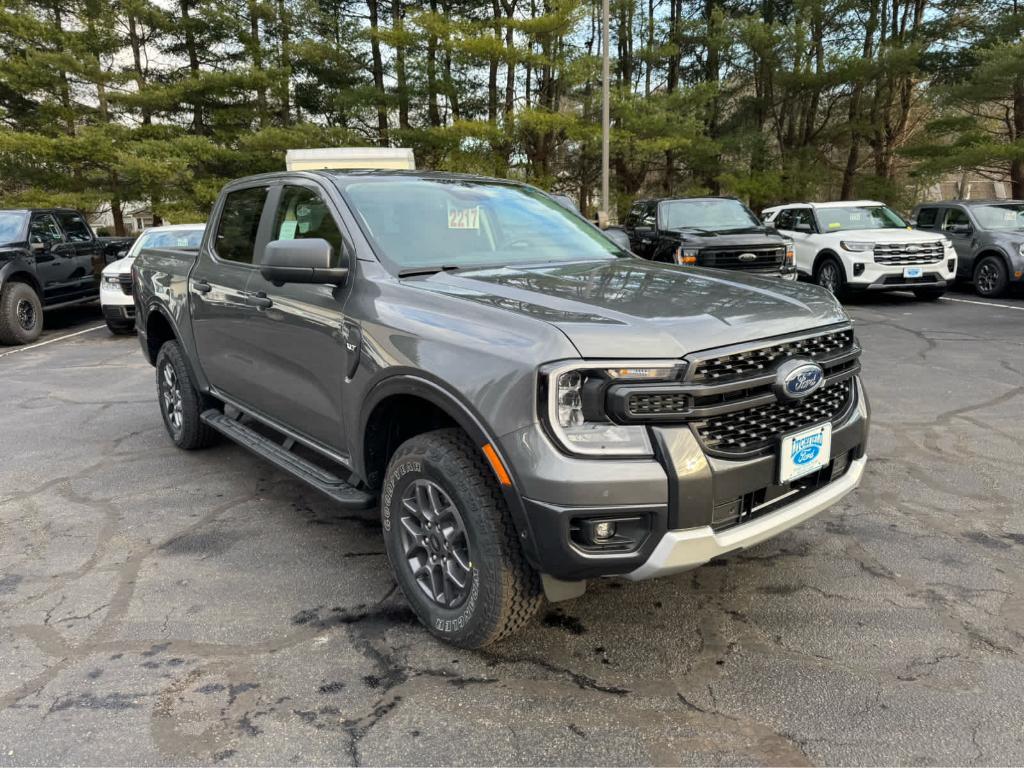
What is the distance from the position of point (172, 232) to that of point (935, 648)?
10.6 metres

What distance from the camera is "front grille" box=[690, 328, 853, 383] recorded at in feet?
7.83

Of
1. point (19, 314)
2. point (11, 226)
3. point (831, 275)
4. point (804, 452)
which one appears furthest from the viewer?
point (831, 275)

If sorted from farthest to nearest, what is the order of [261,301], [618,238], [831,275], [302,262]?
[831,275] → [618,238] → [261,301] → [302,262]

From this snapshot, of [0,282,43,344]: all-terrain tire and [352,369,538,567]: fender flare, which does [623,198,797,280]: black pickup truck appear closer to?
[352,369,538,567]: fender flare

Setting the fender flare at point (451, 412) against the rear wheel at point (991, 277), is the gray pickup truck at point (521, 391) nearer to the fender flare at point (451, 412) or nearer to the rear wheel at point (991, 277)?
the fender flare at point (451, 412)

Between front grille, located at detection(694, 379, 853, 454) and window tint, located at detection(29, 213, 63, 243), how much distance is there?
11363mm

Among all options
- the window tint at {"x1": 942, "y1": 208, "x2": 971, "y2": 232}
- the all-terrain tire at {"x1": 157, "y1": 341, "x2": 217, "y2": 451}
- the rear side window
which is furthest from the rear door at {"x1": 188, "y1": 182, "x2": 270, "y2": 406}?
the rear side window

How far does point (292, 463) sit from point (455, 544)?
1.34m

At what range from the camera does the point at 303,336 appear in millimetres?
3473

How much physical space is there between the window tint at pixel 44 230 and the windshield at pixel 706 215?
9.31m

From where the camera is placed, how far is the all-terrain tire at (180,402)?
497 centimetres

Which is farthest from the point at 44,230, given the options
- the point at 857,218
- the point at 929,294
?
the point at 929,294

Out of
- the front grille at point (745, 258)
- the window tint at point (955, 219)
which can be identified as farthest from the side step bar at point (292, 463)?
the window tint at point (955, 219)

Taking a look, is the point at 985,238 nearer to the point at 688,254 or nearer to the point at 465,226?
the point at 688,254
